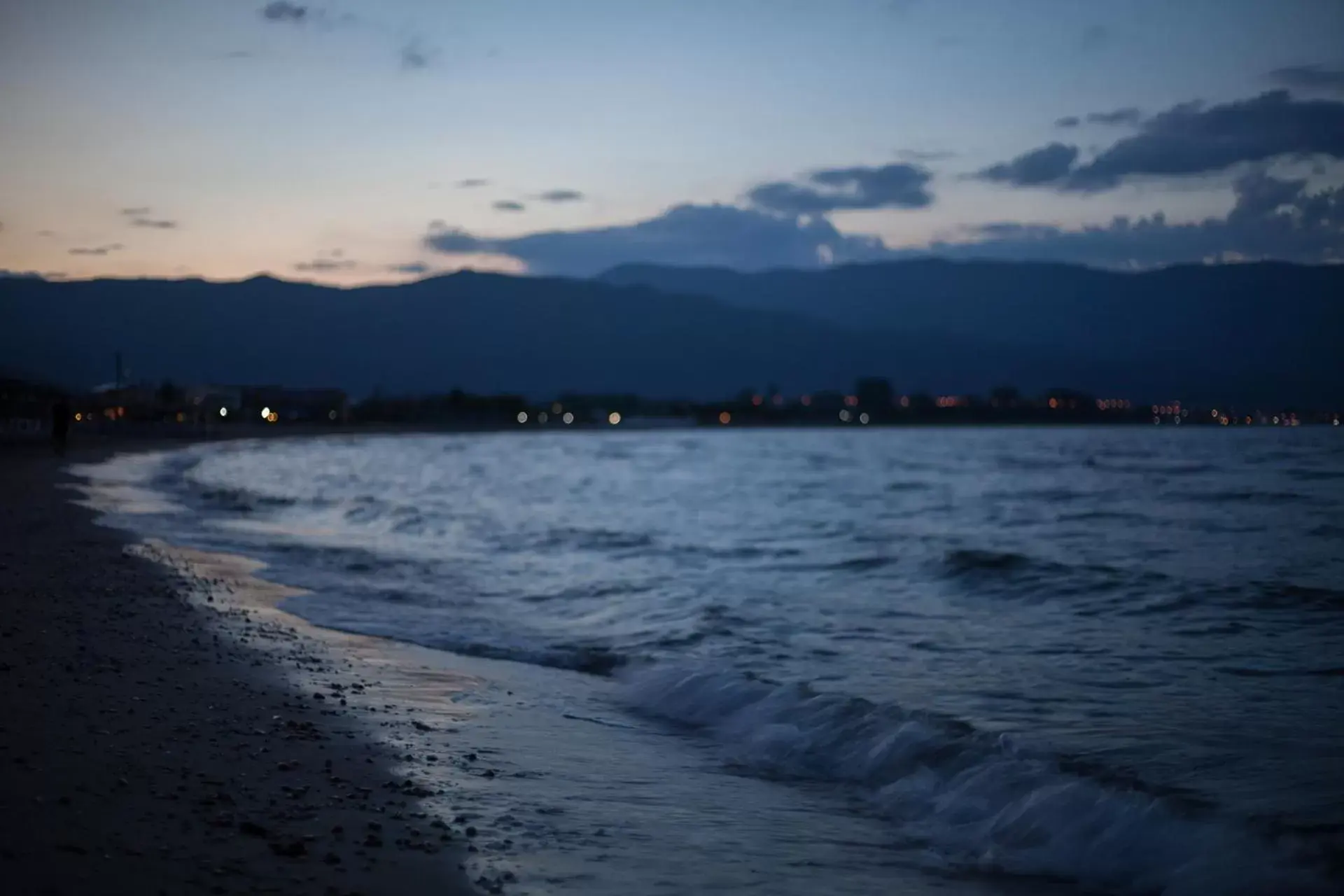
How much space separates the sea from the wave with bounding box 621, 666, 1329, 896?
0.02 metres

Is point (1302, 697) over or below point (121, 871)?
below

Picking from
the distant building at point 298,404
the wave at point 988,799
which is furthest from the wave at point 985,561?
the distant building at point 298,404

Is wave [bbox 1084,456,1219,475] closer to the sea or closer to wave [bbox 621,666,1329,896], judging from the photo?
the sea

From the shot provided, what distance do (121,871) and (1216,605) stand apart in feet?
38.3

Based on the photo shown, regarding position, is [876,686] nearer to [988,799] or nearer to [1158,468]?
[988,799]

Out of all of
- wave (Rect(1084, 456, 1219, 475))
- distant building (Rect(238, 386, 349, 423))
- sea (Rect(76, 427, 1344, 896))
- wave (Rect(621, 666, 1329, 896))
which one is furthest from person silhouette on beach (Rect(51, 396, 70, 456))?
distant building (Rect(238, 386, 349, 423))

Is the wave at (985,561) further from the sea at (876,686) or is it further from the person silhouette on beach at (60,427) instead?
the person silhouette on beach at (60,427)

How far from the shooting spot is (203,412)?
136m

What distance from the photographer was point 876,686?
9.04 meters

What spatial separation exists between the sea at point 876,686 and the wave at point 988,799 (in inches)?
0.8

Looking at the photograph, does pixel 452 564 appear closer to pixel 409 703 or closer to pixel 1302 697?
pixel 409 703

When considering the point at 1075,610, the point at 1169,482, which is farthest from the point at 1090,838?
the point at 1169,482

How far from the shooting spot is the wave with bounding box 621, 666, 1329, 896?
5.36 metres

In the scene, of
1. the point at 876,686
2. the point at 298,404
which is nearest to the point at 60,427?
the point at 876,686
